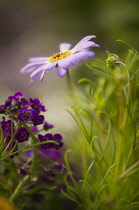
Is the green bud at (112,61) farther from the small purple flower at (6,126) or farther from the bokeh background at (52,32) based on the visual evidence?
the bokeh background at (52,32)

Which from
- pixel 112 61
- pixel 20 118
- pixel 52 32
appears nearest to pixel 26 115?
pixel 20 118

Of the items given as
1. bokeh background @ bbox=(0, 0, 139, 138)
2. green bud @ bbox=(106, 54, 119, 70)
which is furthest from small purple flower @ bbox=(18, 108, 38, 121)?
bokeh background @ bbox=(0, 0, 139, 138)

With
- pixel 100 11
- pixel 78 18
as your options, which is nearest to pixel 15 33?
pixel 78 18

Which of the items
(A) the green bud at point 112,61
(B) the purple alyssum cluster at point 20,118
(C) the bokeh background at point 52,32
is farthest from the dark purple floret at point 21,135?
(C) the bokeh background at point 52,32

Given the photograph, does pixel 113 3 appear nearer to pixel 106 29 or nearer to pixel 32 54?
pixel 106 29

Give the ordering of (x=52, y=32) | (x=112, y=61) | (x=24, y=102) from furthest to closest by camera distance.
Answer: (x=52, y=32) → (x=24, y=102) → (x=112, y=61)

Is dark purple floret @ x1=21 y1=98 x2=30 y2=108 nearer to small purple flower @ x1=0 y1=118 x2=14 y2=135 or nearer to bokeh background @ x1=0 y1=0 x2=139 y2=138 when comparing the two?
small purple flower @ x1=0 y1=118 x2=14 y2=135

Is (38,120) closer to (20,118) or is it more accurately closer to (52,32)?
(20,118)

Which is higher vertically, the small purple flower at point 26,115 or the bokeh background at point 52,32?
the bokeh background at point 52,32
